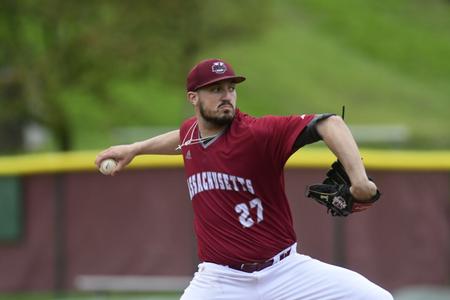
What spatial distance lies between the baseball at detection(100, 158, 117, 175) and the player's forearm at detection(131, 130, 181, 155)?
18 cm

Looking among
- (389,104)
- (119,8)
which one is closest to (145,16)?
(119,8)

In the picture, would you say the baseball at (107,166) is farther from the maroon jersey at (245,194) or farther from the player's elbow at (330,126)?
the player's elbow at (330,126)

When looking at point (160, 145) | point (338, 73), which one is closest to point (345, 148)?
point (160, 145)

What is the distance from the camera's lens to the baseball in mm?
6652

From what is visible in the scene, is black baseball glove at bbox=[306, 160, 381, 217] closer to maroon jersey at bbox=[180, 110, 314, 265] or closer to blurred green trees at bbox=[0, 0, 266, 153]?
maroon jersey at bbox=[180, 110, 314, 265]

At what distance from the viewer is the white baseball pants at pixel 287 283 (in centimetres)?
586

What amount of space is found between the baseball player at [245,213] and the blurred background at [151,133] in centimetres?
594

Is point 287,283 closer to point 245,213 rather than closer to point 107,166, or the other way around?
point 245,213

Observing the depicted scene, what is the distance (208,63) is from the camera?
6.07 metres

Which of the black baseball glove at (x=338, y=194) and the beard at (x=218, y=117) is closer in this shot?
the black baseball glove at (x=338, y=194)

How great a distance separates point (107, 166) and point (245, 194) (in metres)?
1.07

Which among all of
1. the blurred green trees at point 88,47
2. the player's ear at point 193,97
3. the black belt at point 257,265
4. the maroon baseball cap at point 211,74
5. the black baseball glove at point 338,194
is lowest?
the black belt at point 257,265

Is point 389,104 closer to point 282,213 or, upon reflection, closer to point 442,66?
point 442,66

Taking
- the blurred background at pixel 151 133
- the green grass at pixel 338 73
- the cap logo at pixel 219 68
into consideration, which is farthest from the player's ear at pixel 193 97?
the green grass at pixel 338 73
